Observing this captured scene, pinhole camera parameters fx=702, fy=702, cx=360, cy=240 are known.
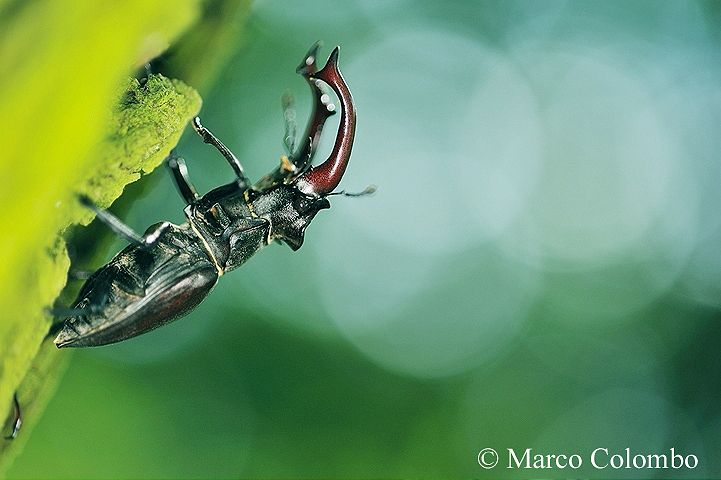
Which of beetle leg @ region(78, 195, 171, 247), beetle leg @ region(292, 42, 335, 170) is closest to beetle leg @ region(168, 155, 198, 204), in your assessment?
beetle leg @ region(78, 195, 171, 247)

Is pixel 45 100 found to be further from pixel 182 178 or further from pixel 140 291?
pixel 182 178

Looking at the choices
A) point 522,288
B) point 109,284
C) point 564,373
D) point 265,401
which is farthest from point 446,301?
point 109,284

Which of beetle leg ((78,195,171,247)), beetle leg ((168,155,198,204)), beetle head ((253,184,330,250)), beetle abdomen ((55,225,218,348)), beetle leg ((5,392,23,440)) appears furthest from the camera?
beetle head ((253,184,330,250))

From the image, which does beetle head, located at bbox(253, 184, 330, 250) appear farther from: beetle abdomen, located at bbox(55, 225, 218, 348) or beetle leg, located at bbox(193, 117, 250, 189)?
beetle abdomen, located at bbox(55, 225, 218, 348)

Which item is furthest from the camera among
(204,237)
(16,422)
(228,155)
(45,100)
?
(228,155)

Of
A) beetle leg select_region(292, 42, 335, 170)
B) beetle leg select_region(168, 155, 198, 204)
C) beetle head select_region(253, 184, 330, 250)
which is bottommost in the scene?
beetle leg select_region(168, 155, 198, 204)

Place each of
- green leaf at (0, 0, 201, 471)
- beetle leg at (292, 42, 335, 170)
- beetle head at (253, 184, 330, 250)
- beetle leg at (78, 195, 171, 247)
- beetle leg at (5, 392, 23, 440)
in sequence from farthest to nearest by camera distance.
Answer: beetle head at (253, 184, 330, 250), beetle leg at (292, 42, 335, 170), beetle leg at (5, 392, 23, 440), beetle leg at (78, 195, 171, 247), green leaf at (0, 0, 201, 471)

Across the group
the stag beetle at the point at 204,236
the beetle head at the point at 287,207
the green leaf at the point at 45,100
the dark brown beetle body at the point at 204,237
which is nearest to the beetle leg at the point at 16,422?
the stag beetle at the point at 204,236

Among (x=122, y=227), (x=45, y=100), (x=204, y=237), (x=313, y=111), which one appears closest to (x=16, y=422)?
(x=122, y=227)
